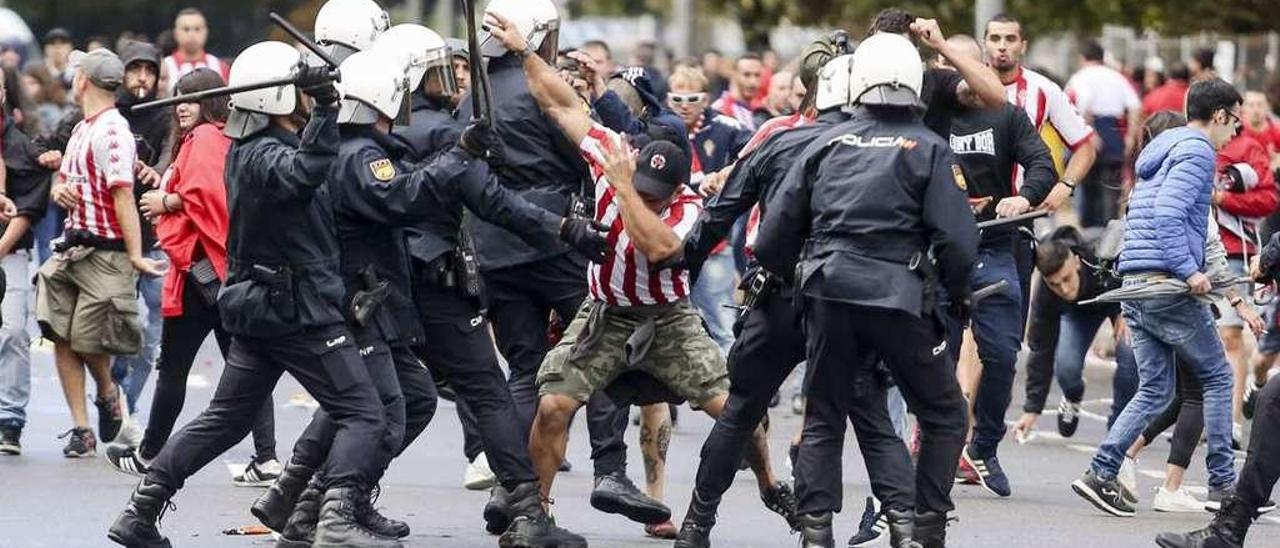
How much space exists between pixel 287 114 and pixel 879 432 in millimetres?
2183

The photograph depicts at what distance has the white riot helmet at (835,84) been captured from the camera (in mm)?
8555

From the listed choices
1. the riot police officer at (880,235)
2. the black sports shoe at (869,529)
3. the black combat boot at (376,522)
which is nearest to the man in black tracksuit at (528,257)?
the black combat boot at (376,522)

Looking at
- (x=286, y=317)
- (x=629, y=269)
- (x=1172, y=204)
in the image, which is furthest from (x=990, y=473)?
(x=286, y=317)

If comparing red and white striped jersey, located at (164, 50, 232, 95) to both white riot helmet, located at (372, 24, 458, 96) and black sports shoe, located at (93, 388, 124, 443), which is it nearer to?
black sports shoe, located at (93, 388, 124, 443)

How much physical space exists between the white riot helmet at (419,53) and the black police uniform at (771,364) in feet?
3.84

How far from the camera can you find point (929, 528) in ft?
28.0

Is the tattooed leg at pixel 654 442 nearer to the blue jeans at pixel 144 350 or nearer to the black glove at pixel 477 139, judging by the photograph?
the black glove at pixel 477 139

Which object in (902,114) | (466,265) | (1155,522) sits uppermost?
(902,114)

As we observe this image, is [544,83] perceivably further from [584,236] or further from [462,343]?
[462,343]

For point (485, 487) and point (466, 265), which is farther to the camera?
point (485, 487)

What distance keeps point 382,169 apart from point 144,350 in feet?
12.8

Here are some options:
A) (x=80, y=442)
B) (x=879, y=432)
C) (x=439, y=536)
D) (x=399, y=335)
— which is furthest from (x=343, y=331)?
(x=80, y=442)

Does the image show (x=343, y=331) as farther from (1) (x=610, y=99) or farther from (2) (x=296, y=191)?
(1) (x=610, y=99)

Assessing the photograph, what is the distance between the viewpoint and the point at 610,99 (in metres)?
9.89
